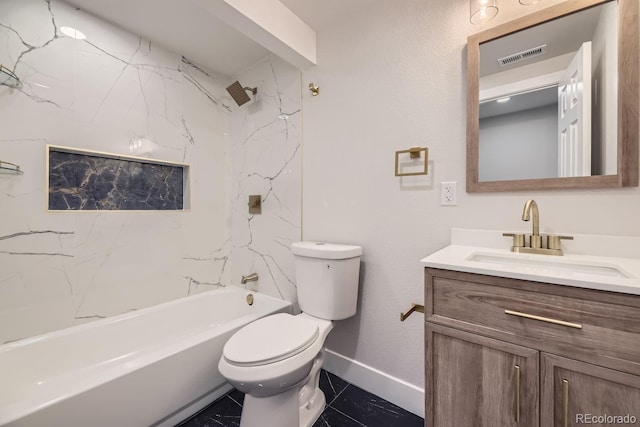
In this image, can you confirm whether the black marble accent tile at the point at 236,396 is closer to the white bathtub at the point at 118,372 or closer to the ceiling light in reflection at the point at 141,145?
the white bathtub at the point at 118,372

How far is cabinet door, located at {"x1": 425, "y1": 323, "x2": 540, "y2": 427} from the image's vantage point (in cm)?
79

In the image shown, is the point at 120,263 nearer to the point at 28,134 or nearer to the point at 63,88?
the point at 28,134

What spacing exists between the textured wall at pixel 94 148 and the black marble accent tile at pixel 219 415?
887 mm

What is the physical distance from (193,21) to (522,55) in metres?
1.91

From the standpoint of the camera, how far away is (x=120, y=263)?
1.83 metres

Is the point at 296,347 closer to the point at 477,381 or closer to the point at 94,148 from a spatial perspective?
the point at 477,381

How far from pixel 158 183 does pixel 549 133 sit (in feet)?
7.91

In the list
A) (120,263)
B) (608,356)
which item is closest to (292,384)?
(608,356)

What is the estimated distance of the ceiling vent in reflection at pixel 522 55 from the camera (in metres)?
1.18

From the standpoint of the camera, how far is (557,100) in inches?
45.4

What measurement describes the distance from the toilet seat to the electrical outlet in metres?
0.93

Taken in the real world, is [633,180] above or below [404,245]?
above

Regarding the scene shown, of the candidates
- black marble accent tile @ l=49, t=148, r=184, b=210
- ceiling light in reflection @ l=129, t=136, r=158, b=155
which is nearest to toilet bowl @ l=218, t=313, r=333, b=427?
black marble accent tile @ l=49, t=148, r=184, b=210
